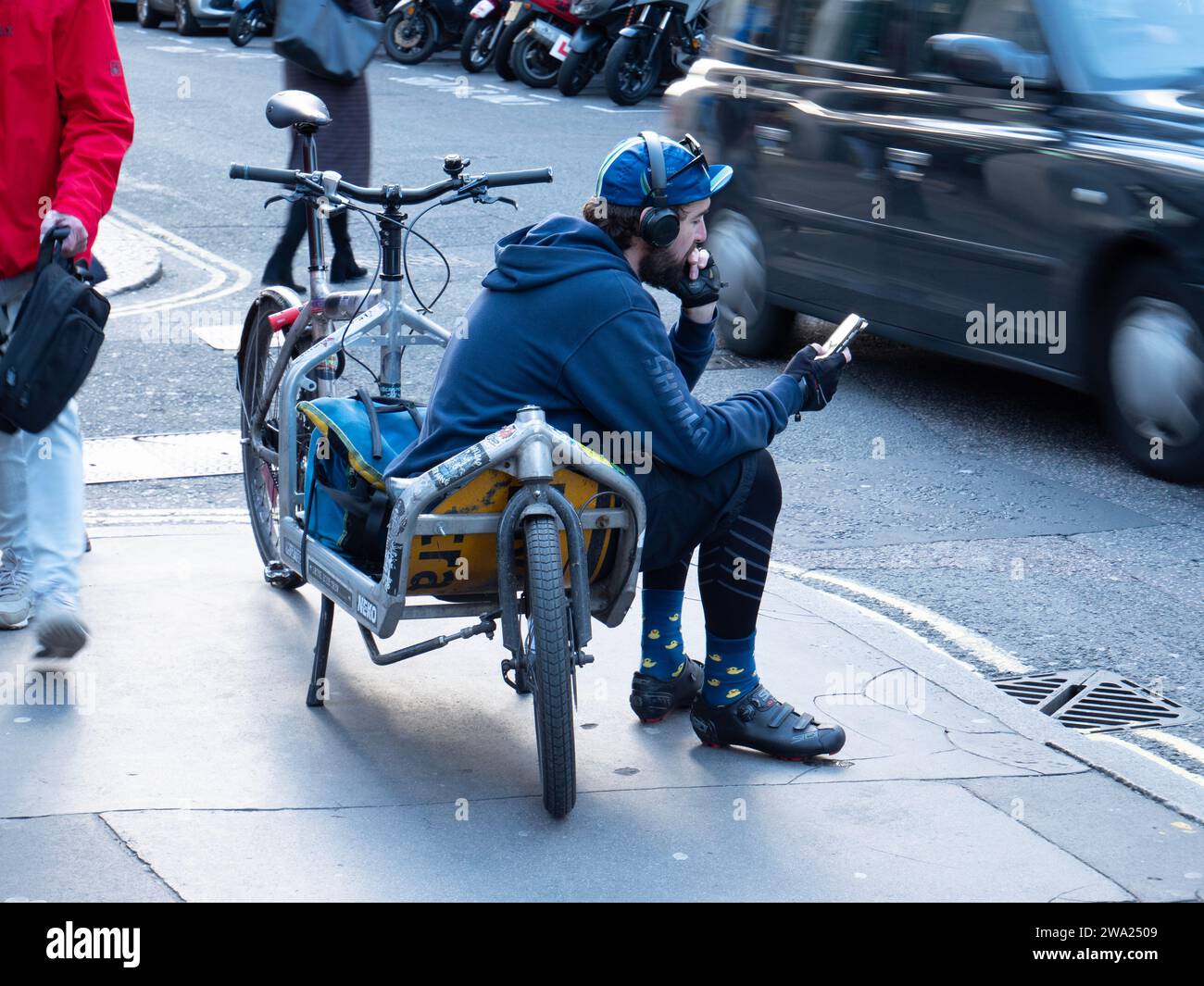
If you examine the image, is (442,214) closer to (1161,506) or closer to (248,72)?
(1161,506)

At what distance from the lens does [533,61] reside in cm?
2017

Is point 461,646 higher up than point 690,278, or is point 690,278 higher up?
point 690,278

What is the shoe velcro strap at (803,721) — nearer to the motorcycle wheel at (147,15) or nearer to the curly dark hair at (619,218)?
the curly dark hair at (619,218)

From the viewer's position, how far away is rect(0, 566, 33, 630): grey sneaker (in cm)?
479

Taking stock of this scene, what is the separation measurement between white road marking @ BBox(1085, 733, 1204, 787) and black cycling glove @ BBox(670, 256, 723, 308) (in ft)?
4.68

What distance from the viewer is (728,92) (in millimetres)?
8531

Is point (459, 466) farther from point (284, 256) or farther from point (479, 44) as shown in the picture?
point (479, 44)

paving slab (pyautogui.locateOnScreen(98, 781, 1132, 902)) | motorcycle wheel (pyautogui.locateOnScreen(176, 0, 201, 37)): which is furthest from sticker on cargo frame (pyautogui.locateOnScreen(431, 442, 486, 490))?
motorcycle wheel (pyautogui.locateOnScreen(176, 0, 201, 37))

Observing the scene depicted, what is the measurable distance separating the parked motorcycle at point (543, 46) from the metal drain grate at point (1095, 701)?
15867 millimetres

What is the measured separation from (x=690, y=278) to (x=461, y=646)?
4.46ft

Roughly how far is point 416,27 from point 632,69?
496 cm

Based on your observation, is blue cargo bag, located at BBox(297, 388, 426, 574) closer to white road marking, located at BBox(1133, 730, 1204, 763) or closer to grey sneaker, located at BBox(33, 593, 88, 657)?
grey sneaker, located at BBox(33, 593, 88, 657)

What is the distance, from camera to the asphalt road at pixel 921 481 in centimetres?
512
